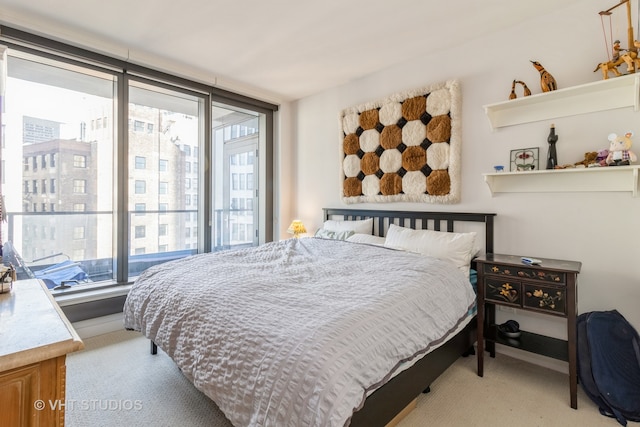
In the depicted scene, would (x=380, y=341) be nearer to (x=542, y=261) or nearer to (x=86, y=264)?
(x=542, y=261)

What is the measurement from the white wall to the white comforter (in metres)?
0.76

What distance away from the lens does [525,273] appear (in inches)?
79.4

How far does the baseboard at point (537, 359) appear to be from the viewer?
89.4 inches

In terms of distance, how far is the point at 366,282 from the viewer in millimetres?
1849

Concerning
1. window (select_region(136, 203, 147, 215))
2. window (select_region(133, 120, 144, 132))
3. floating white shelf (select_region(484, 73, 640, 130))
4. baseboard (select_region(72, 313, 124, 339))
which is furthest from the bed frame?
baseboard (select_region(72, 313, 124, 339))

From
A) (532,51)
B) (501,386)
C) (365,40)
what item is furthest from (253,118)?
(501,386)

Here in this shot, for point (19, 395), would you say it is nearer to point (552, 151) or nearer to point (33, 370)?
point (33, 370)

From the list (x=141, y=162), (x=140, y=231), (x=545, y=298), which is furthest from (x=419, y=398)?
(x=141, y=162)

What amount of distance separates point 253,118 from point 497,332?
12.4ft

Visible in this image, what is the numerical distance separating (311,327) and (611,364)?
6.21ft

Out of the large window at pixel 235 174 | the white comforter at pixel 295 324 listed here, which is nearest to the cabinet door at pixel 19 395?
the white comforter at pixel 295 324

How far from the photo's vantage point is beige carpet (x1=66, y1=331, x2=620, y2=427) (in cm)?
174

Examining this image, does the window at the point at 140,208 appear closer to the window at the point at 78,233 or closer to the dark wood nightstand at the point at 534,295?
the window at the point at 78,233

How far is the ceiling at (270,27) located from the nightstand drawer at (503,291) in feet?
6.43
